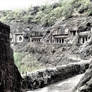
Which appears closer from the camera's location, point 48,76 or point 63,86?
point 63,86

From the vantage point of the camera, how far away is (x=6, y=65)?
22.6ft

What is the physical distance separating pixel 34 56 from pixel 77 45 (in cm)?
858

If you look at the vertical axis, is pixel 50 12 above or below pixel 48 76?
above

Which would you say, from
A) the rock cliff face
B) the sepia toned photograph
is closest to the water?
the sepia toned photograph

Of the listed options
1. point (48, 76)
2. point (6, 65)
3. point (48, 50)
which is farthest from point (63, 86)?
point (48, 50)

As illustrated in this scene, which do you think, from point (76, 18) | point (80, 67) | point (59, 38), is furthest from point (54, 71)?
point (76, 18)

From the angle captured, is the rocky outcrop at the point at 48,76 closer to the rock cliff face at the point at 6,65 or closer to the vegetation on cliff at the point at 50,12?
the rock cliff face at the point at 6,65

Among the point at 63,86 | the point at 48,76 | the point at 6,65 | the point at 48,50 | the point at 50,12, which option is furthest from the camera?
the point at 50,12

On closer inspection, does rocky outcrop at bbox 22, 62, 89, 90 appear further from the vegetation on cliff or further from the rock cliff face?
the vegetation on cliff

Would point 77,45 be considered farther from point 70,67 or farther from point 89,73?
point 89,73

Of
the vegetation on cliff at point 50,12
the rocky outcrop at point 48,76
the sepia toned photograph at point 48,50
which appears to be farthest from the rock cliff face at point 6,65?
the vegetation on cliff at point 50,12

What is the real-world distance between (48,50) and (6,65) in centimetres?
3288

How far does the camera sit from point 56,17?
5925 cm

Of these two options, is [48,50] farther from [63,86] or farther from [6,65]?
[6,65]
